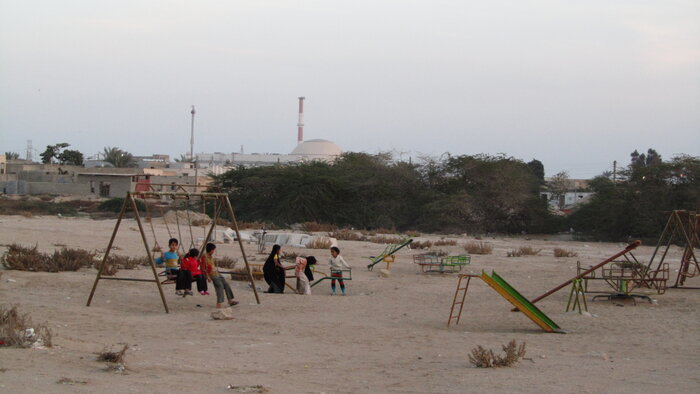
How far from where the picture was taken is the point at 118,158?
314 ft

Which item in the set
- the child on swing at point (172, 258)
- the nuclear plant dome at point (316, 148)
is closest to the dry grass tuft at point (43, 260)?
the child on swing at point (172, 258)

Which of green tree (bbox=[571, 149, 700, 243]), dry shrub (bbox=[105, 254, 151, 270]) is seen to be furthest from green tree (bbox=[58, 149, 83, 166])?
dry shrub (bbox=[105, 254, 151, 270])

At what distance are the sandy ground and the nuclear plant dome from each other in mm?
77658

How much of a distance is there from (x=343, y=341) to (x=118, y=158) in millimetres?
89477

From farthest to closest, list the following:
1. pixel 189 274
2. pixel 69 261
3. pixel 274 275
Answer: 1. pixel 69 261
2. pixel 274 275
3. pixel 189 274

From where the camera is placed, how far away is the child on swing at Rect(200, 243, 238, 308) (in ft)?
45.4

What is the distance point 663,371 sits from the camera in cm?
952

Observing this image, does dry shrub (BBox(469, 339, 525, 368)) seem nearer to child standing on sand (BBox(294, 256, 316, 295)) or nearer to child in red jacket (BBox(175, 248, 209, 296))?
child in red jacket (BBox(175, 248, 209, 296))

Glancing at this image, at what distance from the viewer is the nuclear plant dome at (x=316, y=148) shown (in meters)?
96.9

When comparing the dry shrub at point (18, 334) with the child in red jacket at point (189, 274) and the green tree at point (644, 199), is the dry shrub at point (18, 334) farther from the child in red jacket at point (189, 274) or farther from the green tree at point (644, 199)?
the green tree at point (644, 199)

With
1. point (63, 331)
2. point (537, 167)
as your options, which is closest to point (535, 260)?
point (63, 331)

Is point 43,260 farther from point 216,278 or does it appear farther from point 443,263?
point 443,263

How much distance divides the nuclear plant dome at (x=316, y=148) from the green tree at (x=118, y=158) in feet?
69.0

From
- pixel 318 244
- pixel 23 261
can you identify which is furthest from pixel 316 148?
pixel 23 261
